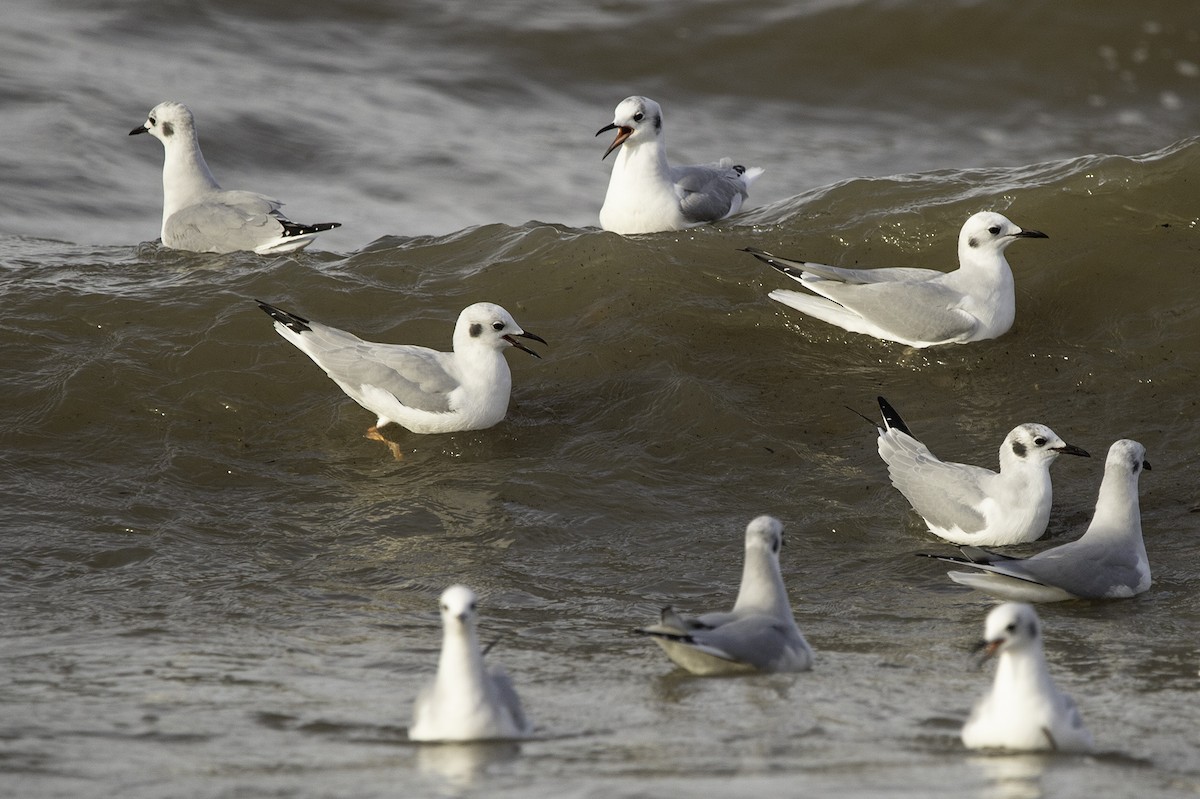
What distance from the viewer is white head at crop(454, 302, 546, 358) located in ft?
30.8

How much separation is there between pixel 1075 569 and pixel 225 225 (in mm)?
6978

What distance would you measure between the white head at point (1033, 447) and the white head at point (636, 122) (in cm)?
449

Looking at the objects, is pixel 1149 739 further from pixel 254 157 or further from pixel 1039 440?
pixel 254 157

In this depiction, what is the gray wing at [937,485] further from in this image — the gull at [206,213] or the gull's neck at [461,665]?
the gull at [206,213]

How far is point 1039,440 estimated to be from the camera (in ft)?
27.6

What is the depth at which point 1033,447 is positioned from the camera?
8406mm

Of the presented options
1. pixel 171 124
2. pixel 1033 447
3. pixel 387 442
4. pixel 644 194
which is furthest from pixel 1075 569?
pixel 171 124

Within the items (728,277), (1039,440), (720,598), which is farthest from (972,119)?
(720,598)

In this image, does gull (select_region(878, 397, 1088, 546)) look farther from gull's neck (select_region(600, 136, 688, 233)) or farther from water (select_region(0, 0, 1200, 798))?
gull's neck (select_region(600, 136, 688, 233))

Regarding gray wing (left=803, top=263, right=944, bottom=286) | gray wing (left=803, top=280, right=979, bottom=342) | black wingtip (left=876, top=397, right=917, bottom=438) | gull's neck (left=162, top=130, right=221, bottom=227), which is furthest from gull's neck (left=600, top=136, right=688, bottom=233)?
black wingtip (left=876, top=397, right=917, bottom=438)

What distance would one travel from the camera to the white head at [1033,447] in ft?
27.6

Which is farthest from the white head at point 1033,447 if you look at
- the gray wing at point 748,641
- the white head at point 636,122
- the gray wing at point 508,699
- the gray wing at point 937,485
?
the white head at point 636,122

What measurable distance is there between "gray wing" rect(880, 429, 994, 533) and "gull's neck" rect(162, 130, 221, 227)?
20.3ft

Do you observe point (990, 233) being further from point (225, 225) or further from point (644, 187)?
point (225, 225)
